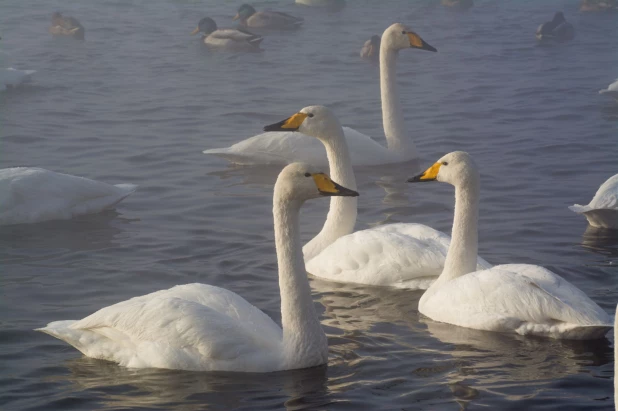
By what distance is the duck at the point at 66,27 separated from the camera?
24.9 m

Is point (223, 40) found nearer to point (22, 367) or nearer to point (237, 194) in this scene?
point (237, 194)

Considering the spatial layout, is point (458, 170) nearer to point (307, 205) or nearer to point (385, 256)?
point (385, 256)

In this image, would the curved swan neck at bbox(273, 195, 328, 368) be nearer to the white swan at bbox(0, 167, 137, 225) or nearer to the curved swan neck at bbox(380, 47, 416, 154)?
the white swan at bbox(0, 167, 137, 225)

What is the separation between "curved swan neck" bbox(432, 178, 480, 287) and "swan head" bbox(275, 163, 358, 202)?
59.2 inches

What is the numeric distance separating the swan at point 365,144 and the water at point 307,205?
0.20 metres

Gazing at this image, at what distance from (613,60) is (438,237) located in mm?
14555

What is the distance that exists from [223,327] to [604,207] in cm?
460

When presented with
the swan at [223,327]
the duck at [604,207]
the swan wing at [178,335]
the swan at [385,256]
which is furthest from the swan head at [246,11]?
the swan wing at [178,335]

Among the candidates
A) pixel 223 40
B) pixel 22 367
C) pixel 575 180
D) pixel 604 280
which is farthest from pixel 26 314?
pixel 223 40

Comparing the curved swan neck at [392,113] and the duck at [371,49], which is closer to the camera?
the curved swan neck at [392,113]

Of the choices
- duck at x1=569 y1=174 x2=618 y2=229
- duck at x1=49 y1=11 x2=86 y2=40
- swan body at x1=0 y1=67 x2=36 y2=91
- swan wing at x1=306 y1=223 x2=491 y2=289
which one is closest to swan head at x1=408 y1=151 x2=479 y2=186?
swan wing at x1=306 y1=223 x2=491 y2=289

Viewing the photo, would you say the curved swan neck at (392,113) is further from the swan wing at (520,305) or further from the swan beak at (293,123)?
the swan wing at (520,305)

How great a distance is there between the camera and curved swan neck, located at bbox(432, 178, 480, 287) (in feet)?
27.5

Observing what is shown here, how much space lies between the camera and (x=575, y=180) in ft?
41.6
